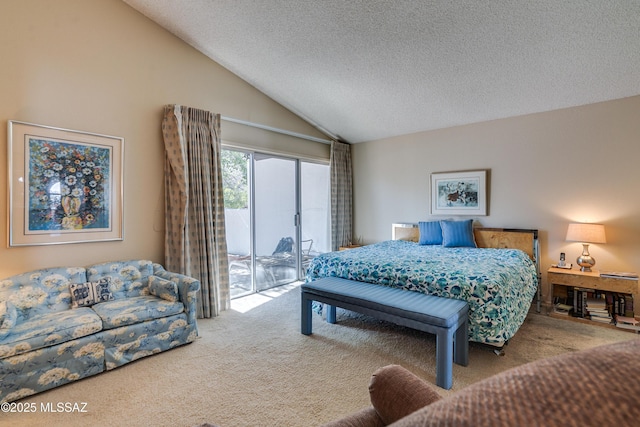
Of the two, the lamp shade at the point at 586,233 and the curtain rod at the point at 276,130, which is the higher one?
the curtain rod at the point at 276,130

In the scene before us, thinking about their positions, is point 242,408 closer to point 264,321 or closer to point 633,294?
point 264,321

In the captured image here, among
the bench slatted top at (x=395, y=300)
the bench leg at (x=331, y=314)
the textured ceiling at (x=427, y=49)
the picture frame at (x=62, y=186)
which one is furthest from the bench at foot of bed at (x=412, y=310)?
the textured ceiling at (x=427, y=49)

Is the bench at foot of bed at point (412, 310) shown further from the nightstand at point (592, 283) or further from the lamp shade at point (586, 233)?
the lamp shade at point (586, 233)

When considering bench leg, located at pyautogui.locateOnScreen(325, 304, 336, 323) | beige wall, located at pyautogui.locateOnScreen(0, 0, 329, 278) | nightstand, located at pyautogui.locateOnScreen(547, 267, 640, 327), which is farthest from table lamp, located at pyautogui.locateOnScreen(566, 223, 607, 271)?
beige wall, located at pyautogui.locateOnScreen(0, 0, 329, 278)

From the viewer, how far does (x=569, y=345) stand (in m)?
2.83

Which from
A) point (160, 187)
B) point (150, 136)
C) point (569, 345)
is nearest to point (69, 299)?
point (160, 187)

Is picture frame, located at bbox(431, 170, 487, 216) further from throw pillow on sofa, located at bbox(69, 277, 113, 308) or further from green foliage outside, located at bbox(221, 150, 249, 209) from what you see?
throw pillow on sofa, located at bbox(69, 277, 113, 308)

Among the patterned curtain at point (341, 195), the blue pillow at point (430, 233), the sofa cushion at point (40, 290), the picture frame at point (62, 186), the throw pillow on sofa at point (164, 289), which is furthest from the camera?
the patterned curtain at point (341, 195)

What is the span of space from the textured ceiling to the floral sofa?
2.72 meters

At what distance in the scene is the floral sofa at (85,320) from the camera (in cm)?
211

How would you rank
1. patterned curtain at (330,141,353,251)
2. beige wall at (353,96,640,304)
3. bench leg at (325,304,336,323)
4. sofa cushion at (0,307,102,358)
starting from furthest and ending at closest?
1. patterned curtain at (330,141,353,251)
2. beige wall at (353,96,640,304)
3. bench leg at (325,304,336,323)
4. sofa cushion at (0,307,102,358)

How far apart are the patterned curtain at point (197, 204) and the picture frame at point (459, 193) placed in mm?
3272

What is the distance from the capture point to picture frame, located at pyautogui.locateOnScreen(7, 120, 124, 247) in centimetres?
263

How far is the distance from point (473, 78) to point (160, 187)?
12.5ft
